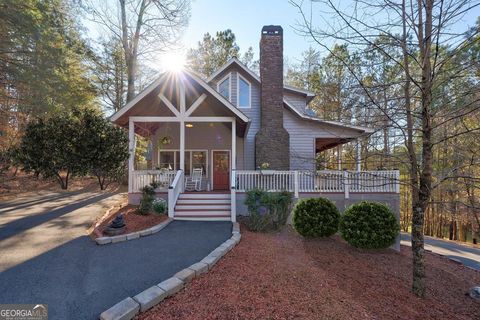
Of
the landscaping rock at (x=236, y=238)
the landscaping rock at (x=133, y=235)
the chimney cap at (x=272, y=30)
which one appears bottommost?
the landscaping rock at (x=236, y=238)

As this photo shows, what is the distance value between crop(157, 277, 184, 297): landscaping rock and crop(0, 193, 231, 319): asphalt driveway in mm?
255

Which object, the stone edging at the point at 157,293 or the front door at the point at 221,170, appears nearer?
the stone edging at the point at 157,293

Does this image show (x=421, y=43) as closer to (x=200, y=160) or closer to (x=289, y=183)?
(x=289, y=183)

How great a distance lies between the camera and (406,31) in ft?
13.1

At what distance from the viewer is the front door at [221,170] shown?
1227cm

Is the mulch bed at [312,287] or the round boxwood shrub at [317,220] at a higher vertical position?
the round boxwood shrub at [317,220]

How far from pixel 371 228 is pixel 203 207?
17.6ft

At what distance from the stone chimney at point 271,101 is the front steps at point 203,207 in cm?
262

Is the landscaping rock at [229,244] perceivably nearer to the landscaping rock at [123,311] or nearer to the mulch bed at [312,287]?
the mulch bed at [312,287]

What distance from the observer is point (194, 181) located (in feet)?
38.5

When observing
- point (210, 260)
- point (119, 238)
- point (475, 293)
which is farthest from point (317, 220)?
point (119, 238)

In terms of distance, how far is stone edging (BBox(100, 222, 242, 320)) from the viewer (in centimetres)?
278

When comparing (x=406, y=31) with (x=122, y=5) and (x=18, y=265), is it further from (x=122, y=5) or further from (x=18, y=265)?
(x=122, y=5)

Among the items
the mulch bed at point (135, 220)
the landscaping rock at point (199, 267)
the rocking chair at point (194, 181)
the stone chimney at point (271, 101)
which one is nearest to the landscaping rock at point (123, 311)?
the landscaping rock at point (199, 267)
